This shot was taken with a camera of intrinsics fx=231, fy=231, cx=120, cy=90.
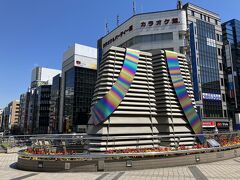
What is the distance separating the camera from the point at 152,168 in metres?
15.1

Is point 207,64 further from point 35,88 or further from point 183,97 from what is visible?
point 35,88

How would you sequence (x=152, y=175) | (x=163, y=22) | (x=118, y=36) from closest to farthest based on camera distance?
1. (x=152, y=175)
2. (x=163, y=22)
3. (x=118, y=36)

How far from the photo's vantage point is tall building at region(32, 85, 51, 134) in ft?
371

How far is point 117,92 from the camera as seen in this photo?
19.4 metres

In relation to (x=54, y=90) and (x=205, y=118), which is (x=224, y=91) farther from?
(x=54, y=90)

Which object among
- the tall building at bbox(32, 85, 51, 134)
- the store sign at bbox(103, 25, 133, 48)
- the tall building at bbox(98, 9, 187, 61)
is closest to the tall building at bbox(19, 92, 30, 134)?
the tall building at bbox(32, 85, 51, 134)

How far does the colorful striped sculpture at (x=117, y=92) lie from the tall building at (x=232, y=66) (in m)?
48.6

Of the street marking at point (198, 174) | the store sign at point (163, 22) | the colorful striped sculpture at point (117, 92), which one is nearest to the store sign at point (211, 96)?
the store sign at point (163, 22)

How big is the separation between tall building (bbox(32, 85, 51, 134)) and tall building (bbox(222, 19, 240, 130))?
82265mm

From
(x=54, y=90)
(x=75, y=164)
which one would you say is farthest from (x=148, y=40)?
(x=54, y=90)

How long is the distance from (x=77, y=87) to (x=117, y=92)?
70429mm

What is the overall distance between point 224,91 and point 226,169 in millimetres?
52602

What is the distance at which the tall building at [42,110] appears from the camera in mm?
112938

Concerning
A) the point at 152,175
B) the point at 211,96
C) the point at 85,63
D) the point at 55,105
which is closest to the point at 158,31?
the point at 211,96
